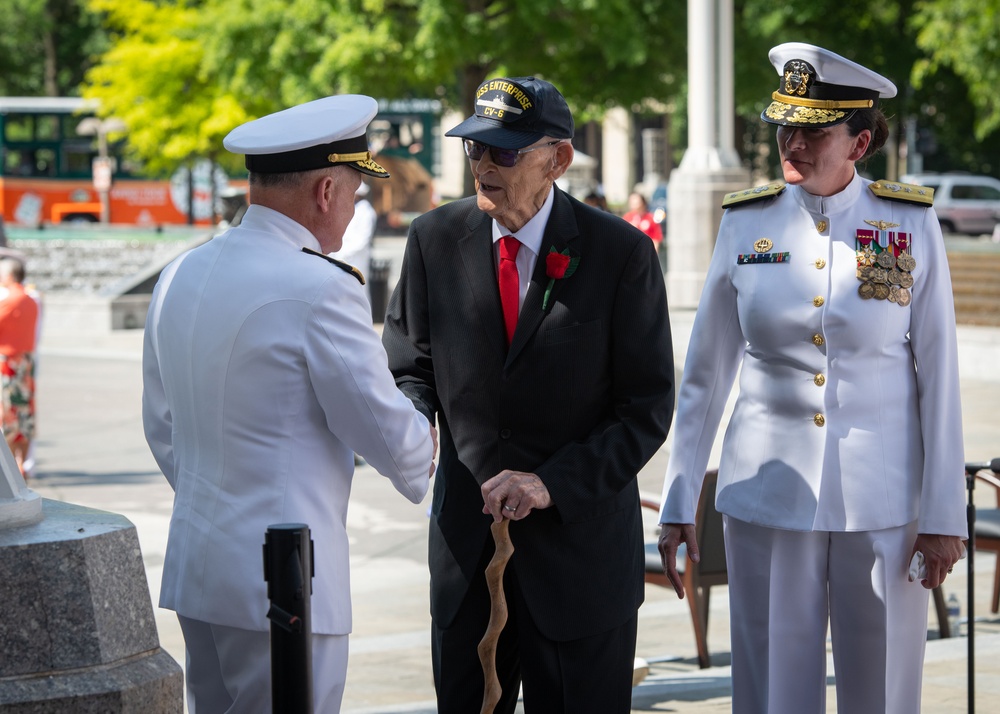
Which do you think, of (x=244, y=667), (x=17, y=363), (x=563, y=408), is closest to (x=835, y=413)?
(x=563, y=408)

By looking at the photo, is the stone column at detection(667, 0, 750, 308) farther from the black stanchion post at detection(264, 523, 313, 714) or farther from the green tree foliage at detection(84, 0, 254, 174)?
the black stanchion post at detection(264, 523, 313, 714)

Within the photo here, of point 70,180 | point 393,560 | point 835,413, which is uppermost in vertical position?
point 835,413

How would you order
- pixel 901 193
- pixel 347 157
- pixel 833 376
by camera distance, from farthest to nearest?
1. pixel 901 193
2. pixel 833 376
3. pixel 347 157

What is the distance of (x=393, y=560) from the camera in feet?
26.8

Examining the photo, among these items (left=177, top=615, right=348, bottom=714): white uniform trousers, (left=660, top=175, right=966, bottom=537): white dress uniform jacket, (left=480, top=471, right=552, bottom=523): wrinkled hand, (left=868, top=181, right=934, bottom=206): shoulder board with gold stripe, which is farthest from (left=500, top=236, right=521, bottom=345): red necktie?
(left=868, top=181, right=934, bottom=206): shoulder board with gold stripe

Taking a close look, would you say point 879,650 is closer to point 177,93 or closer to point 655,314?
point 655,314

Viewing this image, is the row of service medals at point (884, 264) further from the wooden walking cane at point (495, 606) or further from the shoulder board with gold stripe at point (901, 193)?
the wooden walking cane at point (495, 606)

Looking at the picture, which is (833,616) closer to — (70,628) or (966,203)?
(70,628)

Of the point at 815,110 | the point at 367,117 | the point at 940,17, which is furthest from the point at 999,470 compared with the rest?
the point at 940,17

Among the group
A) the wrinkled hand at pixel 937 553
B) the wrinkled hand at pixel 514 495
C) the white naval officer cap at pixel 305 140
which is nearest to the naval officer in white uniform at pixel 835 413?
the wrinkled hand at pixel 937 553

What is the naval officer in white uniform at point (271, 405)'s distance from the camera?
2809mm

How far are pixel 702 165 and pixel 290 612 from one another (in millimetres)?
16728

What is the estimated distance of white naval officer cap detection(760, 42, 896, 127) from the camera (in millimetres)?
3422

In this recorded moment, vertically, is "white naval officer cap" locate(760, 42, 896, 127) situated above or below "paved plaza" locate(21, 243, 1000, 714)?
above
